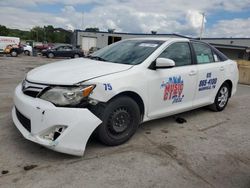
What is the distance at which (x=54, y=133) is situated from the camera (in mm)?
3004

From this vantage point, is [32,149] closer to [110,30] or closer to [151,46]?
[151,46]

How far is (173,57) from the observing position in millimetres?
4301

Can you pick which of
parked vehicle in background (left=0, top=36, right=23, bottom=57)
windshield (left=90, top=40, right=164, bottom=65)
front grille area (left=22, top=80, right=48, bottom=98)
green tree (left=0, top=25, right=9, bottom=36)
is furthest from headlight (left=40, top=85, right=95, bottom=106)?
green tree (left=0, top=25, right=9, bottom=36)

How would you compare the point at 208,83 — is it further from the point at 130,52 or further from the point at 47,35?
the point at 47,35

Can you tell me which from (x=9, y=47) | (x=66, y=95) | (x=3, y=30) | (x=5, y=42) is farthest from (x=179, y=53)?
(x=3, y=30)

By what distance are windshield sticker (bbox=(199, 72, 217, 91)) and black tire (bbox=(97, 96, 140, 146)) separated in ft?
5.66

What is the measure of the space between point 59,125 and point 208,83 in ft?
10.4

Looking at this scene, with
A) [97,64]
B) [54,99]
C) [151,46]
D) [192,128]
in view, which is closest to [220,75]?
A: [192,128]

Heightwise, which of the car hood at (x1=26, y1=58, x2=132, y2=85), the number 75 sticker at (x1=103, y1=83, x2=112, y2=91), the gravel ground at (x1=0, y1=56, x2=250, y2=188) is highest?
the car hood at (x1=26, y1=58, x2=132, y2=85)

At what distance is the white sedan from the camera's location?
2994 mm

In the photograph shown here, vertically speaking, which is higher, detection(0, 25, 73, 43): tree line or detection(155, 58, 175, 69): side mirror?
detection(0, 25, 73, 43): tree line

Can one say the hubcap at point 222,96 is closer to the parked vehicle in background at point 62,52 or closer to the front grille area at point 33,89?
the front grille area at point 33,89

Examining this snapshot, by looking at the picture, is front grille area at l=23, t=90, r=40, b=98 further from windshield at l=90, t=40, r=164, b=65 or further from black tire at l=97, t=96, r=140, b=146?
windshield at l=90, t=40, r=164, b=65

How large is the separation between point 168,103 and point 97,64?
130cm
